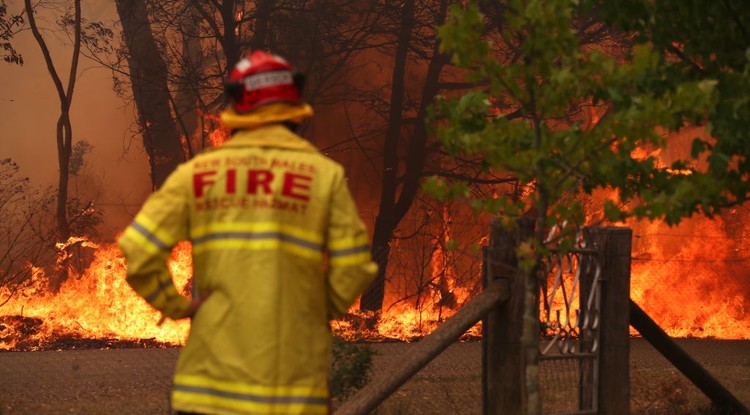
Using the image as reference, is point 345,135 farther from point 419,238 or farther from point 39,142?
point 39,142

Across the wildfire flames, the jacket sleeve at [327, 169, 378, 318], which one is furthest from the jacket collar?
the wildfire flames

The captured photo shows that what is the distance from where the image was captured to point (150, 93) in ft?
64.3

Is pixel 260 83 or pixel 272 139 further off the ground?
pixel 260 83

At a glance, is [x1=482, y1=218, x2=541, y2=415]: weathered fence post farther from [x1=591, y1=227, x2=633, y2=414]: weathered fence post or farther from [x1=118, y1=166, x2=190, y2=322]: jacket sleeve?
[x1=118, y1=166, x2=190, y2=322]: jacket sleeve

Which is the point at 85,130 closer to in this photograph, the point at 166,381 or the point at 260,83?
the point at 166,381

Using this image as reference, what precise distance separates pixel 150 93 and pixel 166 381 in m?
8.74

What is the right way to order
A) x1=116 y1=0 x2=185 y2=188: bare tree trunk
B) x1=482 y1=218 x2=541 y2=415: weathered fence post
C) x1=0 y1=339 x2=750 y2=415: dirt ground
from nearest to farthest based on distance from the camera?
x1=482 y1=218 x2=541 y2=415: weathered fence post
x1=0 y1=339 x2=750 y2=415: dirt ground
x1=116 y1=0 x2=185 y2=188: bare tree trunk

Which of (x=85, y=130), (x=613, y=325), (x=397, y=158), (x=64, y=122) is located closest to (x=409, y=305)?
(x=397, y=158)

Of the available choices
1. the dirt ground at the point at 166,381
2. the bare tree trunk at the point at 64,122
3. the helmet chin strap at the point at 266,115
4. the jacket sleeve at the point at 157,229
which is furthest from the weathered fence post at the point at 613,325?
the bare tree trunk at the point at 64,122

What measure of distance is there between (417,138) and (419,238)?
6.27 feet

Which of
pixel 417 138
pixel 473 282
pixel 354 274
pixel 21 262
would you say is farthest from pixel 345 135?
pixel 354 274

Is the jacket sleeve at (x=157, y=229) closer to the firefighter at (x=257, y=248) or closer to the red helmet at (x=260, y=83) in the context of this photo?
the firefighter at (x=257, y=248)

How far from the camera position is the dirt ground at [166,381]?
30.5 feet

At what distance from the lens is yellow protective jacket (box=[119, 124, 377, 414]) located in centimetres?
356
